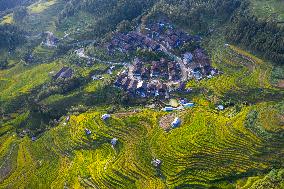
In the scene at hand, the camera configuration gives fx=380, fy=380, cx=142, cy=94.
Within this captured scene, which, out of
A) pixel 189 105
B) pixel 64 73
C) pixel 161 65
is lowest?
pixel 64 73

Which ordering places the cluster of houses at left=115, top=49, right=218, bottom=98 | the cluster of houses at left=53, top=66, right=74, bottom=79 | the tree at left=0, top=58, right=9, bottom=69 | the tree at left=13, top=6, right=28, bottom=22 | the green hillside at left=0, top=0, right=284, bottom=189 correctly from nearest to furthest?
the green hillside at left=0, top=0, right=284, bottom=189, the cluster of houses at left=115, top=49, right=218, bottom=98, the cluster of houses at left=53, top=66, right=74, bottom=79, the tree at left=0, top=58, right=9, bottom=69, the tree at left=13, top=6, right=28, bottom=22

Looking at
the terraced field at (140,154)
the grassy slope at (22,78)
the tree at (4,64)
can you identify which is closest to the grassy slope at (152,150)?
the terraced field at (140,154)

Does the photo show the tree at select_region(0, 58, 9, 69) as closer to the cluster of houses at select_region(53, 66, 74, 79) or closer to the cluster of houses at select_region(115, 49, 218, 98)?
the cluster of houses at select_region(53, 66, 74, 79)

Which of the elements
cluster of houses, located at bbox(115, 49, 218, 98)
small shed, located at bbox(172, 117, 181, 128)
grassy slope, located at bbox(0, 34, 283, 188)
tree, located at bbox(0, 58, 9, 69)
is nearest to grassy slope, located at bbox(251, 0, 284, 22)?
cluster of houses, located at bbox(115, 49, 218, 98)

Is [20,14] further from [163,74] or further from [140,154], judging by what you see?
[140,154]

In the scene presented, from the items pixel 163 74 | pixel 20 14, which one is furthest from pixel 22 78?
pixel 20 14

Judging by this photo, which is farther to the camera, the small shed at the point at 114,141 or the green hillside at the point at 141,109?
the small shed at the point at 114,141

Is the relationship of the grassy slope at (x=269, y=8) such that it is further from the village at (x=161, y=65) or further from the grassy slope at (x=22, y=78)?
the grassy slope at (x=22, y=78)

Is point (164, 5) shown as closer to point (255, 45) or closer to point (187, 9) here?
point (187, 9)
